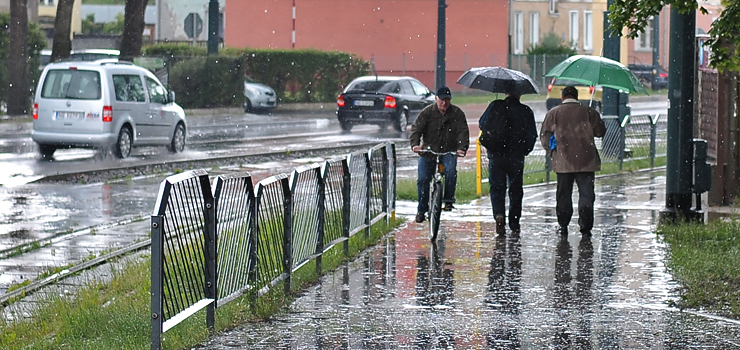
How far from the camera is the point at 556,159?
40.5 feet

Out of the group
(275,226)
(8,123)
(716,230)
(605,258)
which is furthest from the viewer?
(8,123)

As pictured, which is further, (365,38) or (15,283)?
(365,38)

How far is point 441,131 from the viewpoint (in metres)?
12.4

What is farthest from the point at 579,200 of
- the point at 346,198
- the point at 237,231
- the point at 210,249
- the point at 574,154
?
the point at 210,249

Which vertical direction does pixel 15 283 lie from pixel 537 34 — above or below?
below

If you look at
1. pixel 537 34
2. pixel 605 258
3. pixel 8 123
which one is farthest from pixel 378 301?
pixel 537 34

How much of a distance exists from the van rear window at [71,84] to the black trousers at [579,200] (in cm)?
1151

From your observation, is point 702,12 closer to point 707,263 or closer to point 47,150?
point 707,263

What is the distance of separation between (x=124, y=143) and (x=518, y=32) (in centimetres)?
4074

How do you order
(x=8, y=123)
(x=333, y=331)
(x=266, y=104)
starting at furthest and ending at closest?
1. (x=266, y=104)
2. (x=8, y=123)
3. (x=333, y=331)

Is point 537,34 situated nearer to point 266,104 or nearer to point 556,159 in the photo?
point 266,104

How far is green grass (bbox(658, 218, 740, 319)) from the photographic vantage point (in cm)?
844

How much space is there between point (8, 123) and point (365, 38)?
22.5 metres

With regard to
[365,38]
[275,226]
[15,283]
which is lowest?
[15,283]
